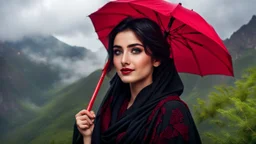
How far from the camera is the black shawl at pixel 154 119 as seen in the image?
6.70 feet

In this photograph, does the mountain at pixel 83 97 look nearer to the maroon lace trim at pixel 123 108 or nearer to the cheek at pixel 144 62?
the maroon lace trim at pixel 123 108

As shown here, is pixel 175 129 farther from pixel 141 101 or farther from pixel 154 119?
pixel 141 101

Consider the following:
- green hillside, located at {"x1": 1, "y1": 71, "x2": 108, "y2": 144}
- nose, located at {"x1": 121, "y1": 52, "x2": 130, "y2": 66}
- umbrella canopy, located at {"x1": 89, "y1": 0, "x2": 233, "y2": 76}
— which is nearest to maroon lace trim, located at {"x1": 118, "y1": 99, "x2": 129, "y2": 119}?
Result: nose, located at {"x1": 121, "y1": 52, "x2": 130, "y2": 66}

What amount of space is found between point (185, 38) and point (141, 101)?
2.43 feet

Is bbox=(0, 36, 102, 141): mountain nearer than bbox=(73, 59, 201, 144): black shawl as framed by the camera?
No

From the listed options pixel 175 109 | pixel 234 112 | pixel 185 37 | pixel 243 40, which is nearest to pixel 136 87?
pixel 175 109

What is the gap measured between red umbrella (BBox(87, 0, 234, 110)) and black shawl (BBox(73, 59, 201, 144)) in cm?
22

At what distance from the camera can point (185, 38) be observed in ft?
8.74

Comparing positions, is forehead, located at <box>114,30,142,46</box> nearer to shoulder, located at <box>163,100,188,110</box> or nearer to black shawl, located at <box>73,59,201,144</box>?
black shawl, located at <box>73,59,201,144</box>

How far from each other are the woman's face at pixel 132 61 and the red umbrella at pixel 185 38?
263mm

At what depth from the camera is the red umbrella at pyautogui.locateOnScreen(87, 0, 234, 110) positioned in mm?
2436

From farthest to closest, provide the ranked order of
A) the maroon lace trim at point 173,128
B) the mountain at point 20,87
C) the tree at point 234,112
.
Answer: the mountain at point 20,87 < the tree at point 234,112 < the maroon lace trim at point 173,128

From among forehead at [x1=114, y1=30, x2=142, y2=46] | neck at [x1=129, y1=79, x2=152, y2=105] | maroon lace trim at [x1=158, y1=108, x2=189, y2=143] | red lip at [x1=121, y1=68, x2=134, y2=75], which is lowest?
maroon lace trim at [x1=158, y1=108, x2=189, y2=143]

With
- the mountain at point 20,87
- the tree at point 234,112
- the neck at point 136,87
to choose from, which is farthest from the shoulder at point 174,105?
the mountain at point 20,87
